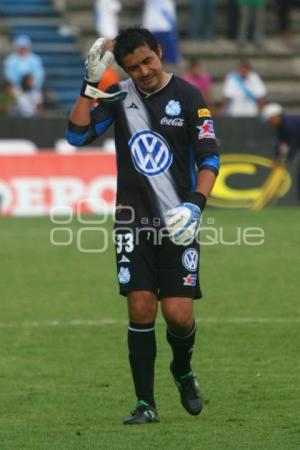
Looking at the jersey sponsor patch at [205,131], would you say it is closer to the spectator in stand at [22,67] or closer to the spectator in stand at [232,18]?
the spectator in stand at [22,67]

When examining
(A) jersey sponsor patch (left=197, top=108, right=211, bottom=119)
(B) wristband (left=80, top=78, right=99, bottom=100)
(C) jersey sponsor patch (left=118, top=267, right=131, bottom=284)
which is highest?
(B) wristband (left=80, top=78, right=99, bottom=100)

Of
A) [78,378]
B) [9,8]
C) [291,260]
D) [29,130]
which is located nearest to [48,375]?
[78,378]

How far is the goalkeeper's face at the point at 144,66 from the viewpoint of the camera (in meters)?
7.22

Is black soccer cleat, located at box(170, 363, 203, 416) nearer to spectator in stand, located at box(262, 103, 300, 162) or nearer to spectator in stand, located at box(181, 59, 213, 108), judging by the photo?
spectator in stand, located at box(262, 103, 300, 162)

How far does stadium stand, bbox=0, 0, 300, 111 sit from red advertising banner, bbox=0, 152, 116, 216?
595 cm

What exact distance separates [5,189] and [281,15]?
33.7 feet

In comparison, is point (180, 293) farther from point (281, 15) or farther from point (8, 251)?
point (281, 15)

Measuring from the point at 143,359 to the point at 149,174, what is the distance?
99 centimetres

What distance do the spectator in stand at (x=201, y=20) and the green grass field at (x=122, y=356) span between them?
38.6 ft

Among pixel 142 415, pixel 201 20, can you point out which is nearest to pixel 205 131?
pixel 142 415

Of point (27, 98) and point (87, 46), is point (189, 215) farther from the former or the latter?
point (87, 46)

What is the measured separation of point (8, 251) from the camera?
16.7 metres

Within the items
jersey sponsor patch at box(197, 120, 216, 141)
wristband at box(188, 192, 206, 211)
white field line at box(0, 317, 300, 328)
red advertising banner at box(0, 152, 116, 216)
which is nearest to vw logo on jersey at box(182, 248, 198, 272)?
wristband at box(188, 192, 206, 211)

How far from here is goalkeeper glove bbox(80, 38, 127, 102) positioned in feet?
23.3
